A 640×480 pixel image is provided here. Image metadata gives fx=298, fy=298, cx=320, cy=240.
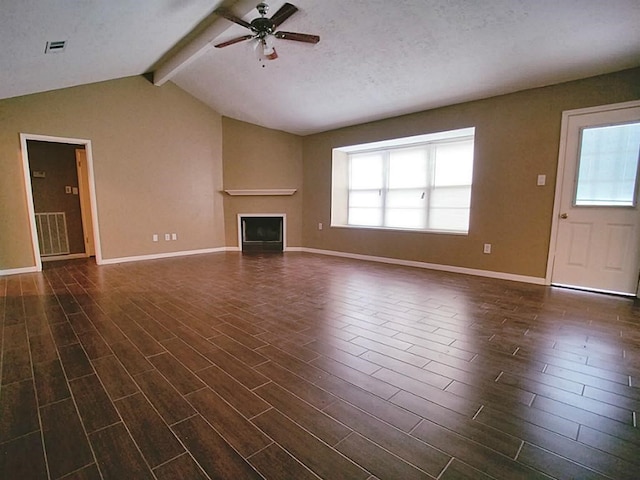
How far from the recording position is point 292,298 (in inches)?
129

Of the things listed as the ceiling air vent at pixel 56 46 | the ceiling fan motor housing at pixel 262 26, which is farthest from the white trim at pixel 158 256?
the ceiling fan motor housing at pixel 262 26

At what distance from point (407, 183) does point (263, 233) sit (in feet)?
10.8

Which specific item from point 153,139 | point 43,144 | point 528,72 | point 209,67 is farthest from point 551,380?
point 43,144

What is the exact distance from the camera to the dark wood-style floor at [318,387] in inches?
47.2

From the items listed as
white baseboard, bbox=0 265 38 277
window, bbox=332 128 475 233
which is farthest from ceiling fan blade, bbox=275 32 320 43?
white baseboard, bbox=0 265 38 277

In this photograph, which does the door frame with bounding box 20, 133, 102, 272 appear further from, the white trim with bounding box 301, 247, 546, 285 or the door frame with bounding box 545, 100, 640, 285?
the door frame with bounding box 545, 100, 640, 285

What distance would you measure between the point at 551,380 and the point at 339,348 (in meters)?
1.29

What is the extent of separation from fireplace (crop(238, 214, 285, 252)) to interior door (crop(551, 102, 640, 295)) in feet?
16.0

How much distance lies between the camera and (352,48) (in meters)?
3.51

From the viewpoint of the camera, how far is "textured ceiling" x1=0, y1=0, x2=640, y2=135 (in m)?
2.67

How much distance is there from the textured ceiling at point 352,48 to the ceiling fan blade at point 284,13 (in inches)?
8.8

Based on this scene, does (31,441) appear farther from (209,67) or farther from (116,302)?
(209,67)

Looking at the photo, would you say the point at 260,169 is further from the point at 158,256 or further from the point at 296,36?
the point at 296,36

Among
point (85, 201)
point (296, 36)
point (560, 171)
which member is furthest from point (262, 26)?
point (85, 201)
